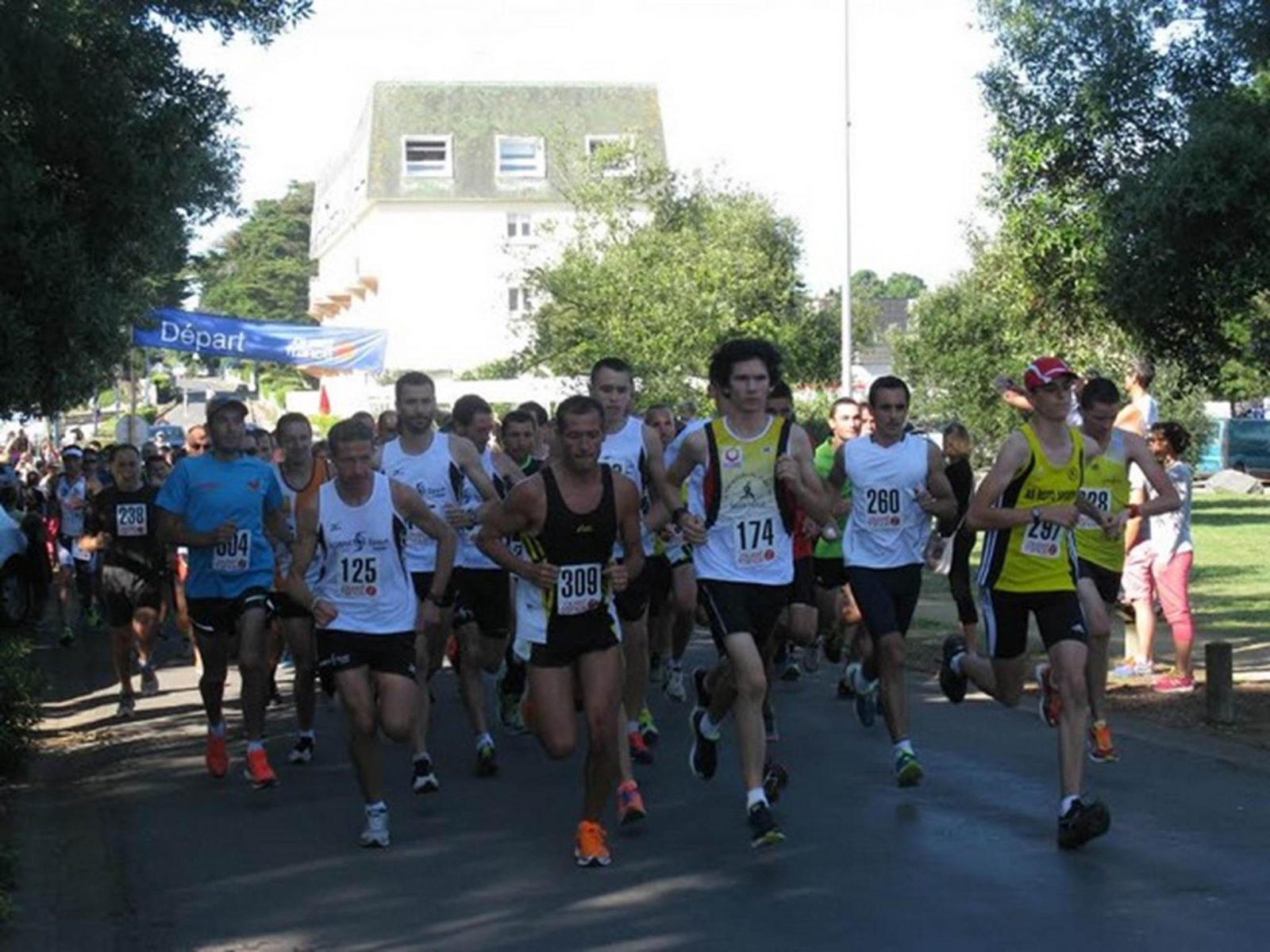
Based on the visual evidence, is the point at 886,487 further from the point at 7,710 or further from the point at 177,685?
the point at 177,685

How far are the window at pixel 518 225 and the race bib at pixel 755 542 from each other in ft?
212

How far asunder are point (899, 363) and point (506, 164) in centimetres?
2735

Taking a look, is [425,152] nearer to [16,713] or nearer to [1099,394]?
[16,713]

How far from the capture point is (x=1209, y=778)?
1033 centimetres

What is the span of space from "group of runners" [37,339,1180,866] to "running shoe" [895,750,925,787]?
0.04 ft

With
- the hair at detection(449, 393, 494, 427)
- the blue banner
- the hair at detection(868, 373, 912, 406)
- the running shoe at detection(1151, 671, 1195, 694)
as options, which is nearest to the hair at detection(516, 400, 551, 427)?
the hair at detection(449, 393, 494, 427)

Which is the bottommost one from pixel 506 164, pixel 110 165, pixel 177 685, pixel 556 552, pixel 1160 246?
pixel 177 685

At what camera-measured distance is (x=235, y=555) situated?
11211 mm

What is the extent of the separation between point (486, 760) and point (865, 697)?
2149 mm

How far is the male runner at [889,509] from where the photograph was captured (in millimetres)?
10391

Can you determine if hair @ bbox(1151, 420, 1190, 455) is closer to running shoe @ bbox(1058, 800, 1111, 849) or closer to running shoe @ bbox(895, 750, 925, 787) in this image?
running shoe @ bbox(895, 750, 925, 787)

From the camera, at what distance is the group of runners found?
8.59 metres

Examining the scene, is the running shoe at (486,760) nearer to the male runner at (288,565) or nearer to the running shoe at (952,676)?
the male runner at (288,565)

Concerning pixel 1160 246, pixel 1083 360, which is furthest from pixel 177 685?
pixel 1083 360
